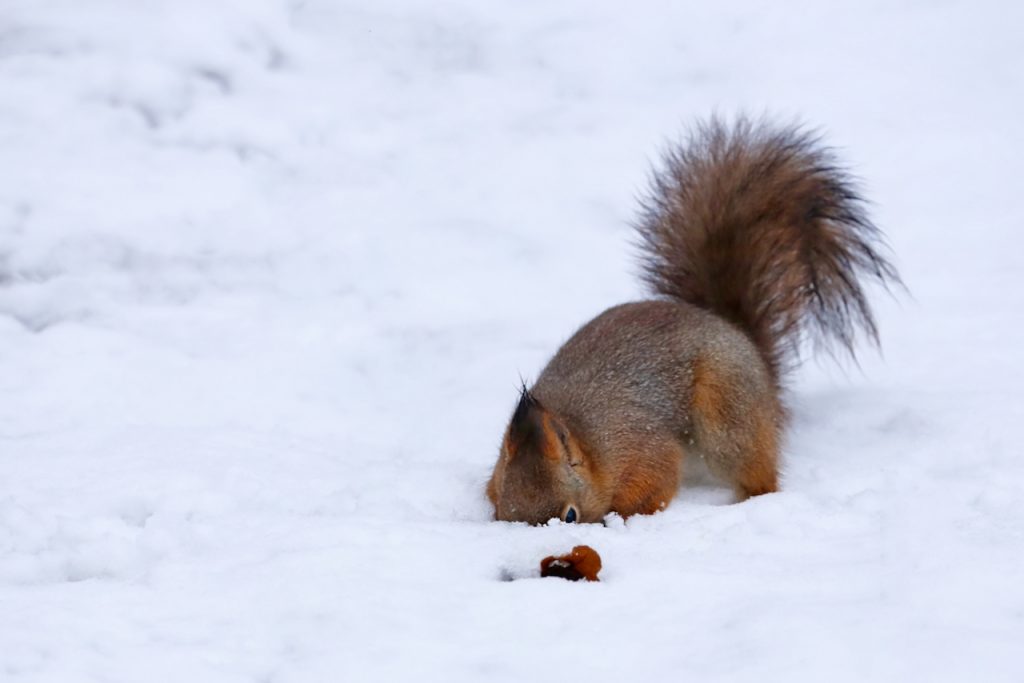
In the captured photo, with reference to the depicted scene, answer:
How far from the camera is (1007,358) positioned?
4.61m

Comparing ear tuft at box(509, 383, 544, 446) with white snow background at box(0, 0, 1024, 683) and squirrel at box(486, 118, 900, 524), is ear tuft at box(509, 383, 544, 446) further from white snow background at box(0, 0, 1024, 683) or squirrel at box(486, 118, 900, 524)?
white snow background at box(0, 0, 1024, 683)

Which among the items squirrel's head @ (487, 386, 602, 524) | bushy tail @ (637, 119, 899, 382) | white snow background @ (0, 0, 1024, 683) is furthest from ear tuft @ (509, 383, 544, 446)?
bushy tail @ (637, 119, 899, 382)

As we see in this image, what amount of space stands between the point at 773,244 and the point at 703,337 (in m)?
0.56

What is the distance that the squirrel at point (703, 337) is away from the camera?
3.56m

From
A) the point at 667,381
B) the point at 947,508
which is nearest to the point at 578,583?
the point at 947,508

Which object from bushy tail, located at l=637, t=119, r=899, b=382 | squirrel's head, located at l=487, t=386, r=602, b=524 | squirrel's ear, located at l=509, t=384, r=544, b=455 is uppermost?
bushy tail, located at l=637, t=119, r=899, b=382

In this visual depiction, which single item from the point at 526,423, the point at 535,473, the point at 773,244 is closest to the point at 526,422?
the point at 526,423

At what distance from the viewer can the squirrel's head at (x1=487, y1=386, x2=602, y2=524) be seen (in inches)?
132

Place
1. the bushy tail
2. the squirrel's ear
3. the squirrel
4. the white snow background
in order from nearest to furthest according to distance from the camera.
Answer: the white snow background < the squirrel's ear < the squirrel < the bushy tail

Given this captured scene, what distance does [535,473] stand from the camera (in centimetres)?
336

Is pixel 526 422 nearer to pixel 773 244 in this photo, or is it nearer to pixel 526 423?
pixel 526 423

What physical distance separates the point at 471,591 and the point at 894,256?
12.7ft

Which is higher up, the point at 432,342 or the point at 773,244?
the point at 773,244

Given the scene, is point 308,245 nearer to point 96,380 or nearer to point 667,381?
point 96,380
